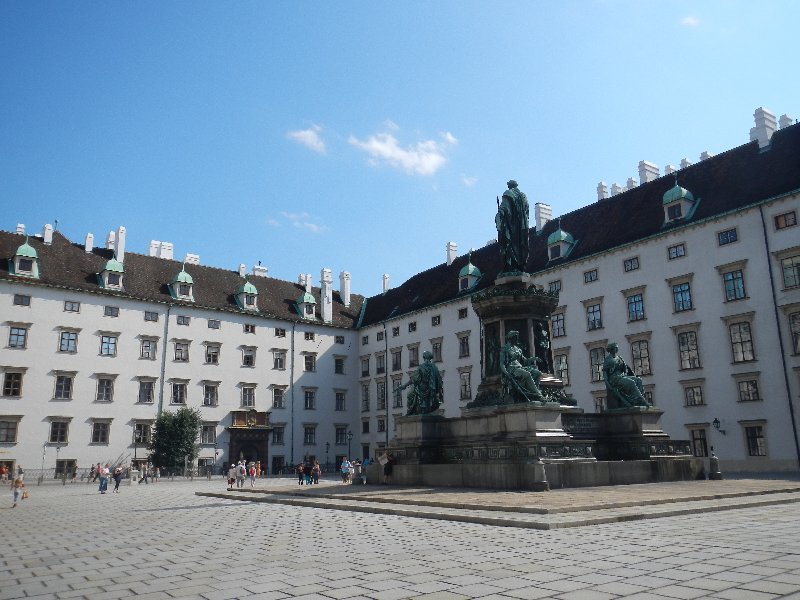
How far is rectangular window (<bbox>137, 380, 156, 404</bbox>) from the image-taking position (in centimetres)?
5269

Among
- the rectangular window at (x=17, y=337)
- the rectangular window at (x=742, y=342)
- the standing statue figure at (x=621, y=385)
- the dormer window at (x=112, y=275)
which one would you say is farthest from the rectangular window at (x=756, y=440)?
the rectangular window at (x=17, y=337)

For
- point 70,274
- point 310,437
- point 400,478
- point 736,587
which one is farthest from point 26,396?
point 736,587

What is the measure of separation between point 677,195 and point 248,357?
38278 millimetres

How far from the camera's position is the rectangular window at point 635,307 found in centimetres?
4241

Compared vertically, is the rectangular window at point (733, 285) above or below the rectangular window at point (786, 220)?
below

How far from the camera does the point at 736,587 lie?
6234 millimetres

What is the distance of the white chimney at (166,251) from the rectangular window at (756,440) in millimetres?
49877

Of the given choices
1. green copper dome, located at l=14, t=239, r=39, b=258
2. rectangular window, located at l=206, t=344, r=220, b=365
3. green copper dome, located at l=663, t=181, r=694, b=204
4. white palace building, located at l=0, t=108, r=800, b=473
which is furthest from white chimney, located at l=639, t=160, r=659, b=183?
green copper dome, located at l=14, t=239, r=39, b=258

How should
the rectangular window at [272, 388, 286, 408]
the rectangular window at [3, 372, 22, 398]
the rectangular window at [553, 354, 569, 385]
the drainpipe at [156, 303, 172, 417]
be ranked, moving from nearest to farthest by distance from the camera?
1. the rectangular window at [553, 354, 569, 385]
2. the rectangular window at [3, 372, 22, 398]
3. the drainpipe at [156, 303, 172, 417]
4. the rectangular window at [272, 388, 286, 408]

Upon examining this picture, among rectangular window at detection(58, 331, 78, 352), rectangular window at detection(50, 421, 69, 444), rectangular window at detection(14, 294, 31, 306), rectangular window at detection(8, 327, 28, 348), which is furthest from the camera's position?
rectangular window at detection(58, 331, 78, 352)

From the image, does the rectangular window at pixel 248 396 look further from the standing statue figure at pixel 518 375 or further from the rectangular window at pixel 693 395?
the standing statue figure at pixel 518 375

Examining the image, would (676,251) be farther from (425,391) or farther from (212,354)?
(212,354)

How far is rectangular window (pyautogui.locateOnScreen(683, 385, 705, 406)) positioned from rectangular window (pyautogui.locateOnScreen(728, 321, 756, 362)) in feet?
9.31

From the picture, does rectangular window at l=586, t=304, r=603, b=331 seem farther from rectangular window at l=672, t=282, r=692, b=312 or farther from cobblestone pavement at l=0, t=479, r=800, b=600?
cobblestone pavement at l=0, t=479, r=800, b=600
